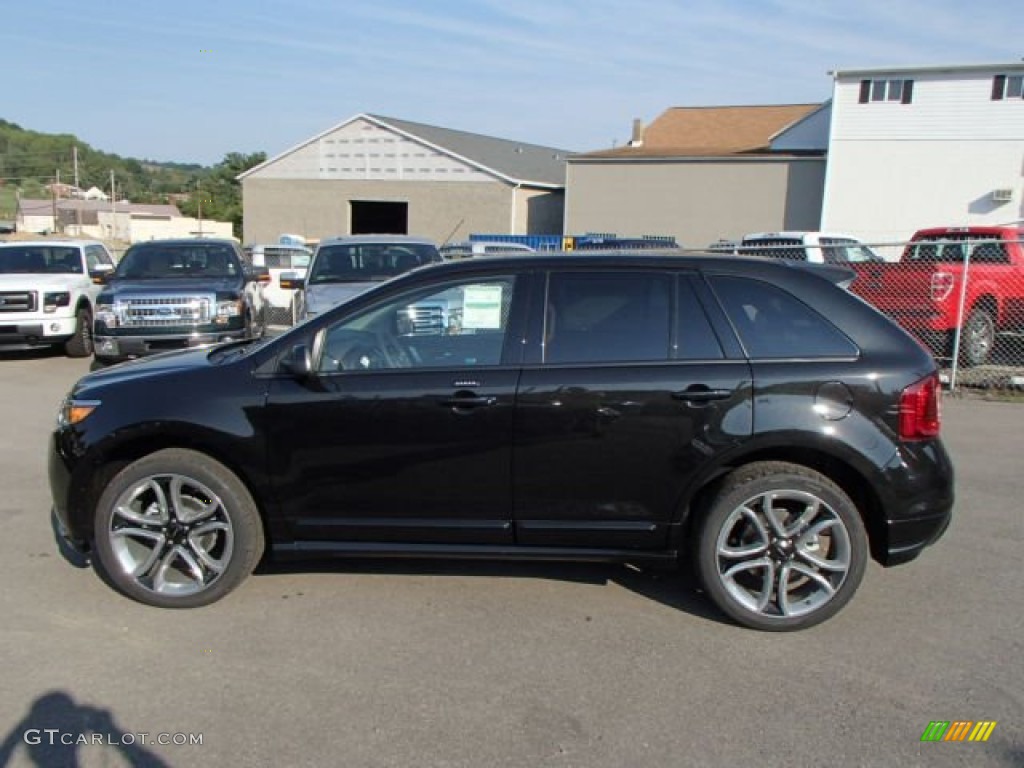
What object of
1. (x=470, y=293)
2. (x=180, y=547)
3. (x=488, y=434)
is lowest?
(x=180, y=547)

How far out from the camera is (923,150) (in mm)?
31375

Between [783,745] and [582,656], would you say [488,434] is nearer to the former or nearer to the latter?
[582,656]

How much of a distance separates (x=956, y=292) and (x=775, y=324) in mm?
7282

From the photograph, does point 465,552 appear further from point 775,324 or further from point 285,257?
point 285,257

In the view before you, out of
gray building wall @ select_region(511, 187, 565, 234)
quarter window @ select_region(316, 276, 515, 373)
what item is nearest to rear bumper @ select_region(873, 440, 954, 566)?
quarter window @ select_region(316, 276, 515, 373)

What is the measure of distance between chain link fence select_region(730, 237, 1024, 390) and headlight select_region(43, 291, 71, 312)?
392 inches

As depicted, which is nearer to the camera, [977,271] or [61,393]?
[61,393]

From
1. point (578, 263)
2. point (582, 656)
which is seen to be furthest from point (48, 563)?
point (578, 263)

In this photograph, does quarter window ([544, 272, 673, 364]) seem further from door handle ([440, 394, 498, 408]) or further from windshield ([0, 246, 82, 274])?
windshield ([0, 246, 82, 274])

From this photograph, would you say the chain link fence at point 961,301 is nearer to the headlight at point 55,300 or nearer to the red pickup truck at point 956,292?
the red pickup truck at point 956,292

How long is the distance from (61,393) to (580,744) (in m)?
8.39

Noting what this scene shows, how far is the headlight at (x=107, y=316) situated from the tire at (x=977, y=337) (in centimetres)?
1015

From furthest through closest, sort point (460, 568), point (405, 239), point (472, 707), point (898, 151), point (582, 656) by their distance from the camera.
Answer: point (898, 151)
point (405, 239)
point (460, 568)
point (582, 656)
point (472, 707)

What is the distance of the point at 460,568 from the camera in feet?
14.5
